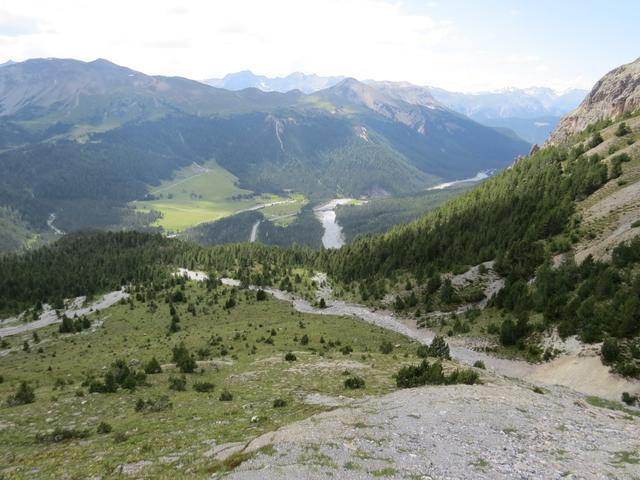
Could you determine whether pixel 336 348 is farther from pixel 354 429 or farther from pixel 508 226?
pixel 508 226

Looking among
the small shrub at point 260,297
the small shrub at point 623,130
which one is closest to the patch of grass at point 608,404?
the small shrub at point 260,297

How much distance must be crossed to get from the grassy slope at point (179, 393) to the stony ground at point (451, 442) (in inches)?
148

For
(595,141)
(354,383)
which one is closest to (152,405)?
(354,383)

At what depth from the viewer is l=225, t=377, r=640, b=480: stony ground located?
717 inches

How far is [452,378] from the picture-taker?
33.9 m

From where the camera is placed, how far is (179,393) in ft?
114

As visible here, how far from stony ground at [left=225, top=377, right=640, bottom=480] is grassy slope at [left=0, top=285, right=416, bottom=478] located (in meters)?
3.76

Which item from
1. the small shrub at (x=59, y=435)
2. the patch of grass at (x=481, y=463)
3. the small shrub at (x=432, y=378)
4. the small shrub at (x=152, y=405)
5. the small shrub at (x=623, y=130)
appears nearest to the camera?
the patch of grass at (x=481, y=463)

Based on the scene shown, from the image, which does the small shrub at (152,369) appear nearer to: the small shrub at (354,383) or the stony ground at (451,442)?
the small shrub at (354,383)

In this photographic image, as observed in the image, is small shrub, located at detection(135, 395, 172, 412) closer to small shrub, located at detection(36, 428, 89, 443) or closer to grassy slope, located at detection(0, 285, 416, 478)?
grassy slope, located at detection(0, 285, 416, 478)

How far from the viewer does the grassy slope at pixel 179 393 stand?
22094 mm

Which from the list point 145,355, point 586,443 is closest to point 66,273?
point 145,355

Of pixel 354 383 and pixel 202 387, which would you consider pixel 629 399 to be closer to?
pixel 354 383

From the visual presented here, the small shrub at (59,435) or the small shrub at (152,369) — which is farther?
the small shrub at (152,369)
